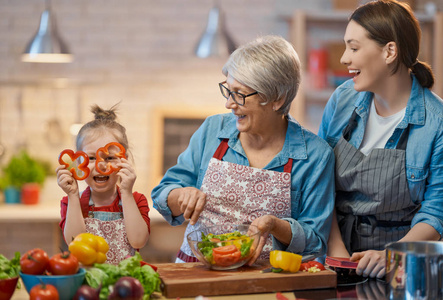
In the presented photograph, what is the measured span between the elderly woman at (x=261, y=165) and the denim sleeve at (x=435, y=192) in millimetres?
322

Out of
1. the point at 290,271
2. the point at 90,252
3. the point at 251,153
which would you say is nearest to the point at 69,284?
the point at 90,252

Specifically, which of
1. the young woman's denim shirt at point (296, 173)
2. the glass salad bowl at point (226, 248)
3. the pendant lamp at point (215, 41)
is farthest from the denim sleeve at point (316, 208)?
the pendant lamp at point (215, 41)

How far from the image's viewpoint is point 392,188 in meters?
2.19

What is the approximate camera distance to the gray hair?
208 centimetres

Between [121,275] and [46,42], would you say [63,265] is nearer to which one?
[121,275]

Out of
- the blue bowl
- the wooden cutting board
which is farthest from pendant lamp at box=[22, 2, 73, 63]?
the blue bowl

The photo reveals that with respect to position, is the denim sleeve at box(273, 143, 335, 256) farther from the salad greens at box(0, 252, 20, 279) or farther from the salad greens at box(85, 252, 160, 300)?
the salad greens at box(0, 252, 20, 279)

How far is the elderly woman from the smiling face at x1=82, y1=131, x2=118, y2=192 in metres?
0.18

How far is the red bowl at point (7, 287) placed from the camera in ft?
5.12

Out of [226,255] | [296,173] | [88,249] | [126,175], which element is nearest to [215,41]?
[296,173]

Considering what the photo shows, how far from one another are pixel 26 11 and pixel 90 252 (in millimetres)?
3800

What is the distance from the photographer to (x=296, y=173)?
2.18 m

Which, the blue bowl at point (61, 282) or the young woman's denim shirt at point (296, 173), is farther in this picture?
the young woman's denim shirt at point (296, 173)

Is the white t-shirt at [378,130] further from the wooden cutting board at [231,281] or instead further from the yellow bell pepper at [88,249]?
the yellow bell pepper at [88,249]
